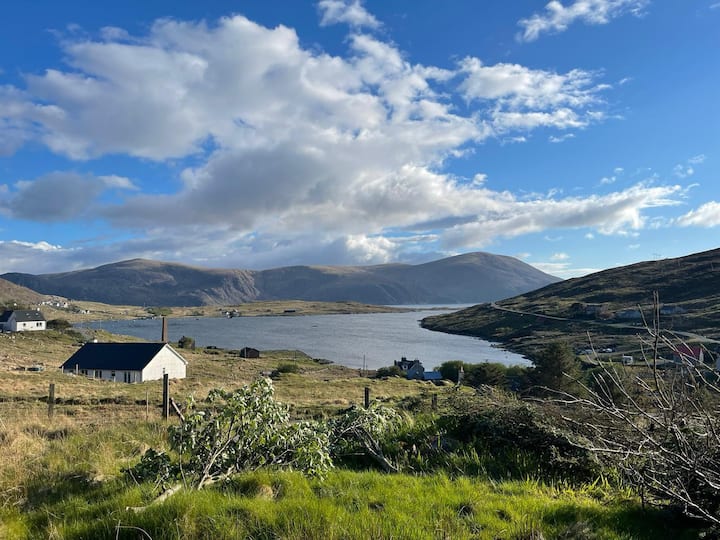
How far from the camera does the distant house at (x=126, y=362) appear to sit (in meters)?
54.4

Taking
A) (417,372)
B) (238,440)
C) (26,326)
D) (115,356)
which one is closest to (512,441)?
(238,440)

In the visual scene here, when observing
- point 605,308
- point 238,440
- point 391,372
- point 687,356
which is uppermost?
point 687,356

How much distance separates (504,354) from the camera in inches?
3748

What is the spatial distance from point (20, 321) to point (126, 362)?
68.5 metres

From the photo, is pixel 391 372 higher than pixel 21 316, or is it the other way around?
pixel 21 316

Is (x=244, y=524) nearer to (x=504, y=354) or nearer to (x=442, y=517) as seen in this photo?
(x=442, y=517)

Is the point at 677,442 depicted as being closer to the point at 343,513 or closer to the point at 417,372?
the point at 343,513

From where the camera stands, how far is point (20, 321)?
104 metres

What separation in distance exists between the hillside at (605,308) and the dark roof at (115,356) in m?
74.0

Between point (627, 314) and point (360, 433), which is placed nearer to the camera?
point (360, 433)

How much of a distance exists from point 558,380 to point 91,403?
118ft

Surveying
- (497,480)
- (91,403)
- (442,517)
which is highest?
Answer: (442,517)

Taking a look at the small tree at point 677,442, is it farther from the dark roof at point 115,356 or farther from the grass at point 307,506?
the dark roof at point 115,356

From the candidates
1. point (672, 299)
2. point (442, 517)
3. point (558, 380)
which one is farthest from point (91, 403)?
point (672, 299)
